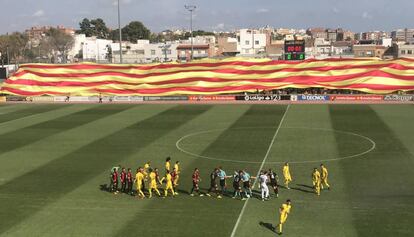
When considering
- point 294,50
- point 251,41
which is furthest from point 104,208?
point 251,41

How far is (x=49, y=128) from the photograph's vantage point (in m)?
41.1

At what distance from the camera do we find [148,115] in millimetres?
47375

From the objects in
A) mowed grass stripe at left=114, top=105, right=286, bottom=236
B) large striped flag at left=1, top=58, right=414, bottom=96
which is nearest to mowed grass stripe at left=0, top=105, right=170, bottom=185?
mowed grass stripe at left=114, top=105, right=286, bottom=236

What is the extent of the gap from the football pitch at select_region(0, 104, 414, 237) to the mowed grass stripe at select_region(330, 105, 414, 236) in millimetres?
Answer: 50

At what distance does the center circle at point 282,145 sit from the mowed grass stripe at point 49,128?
11.5 m

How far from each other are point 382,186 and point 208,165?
9.61m

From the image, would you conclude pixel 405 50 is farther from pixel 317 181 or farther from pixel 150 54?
pixel 317 181

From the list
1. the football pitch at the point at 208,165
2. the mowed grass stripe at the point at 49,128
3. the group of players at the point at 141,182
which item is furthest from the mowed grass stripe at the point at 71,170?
the mowed grass stripe at the point at 49,128

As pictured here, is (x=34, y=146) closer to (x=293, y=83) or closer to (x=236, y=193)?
(x=236, y=193)

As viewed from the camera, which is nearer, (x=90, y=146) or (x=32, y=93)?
(x=90, y=146)

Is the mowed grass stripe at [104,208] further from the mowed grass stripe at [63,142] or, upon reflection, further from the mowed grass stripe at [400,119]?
the mowed grass stripe at [400,119]

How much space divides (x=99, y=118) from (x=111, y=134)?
29.9 feet

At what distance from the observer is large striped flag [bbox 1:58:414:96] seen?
56.8 m

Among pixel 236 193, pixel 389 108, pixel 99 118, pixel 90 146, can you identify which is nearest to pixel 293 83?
pixel 389 108
